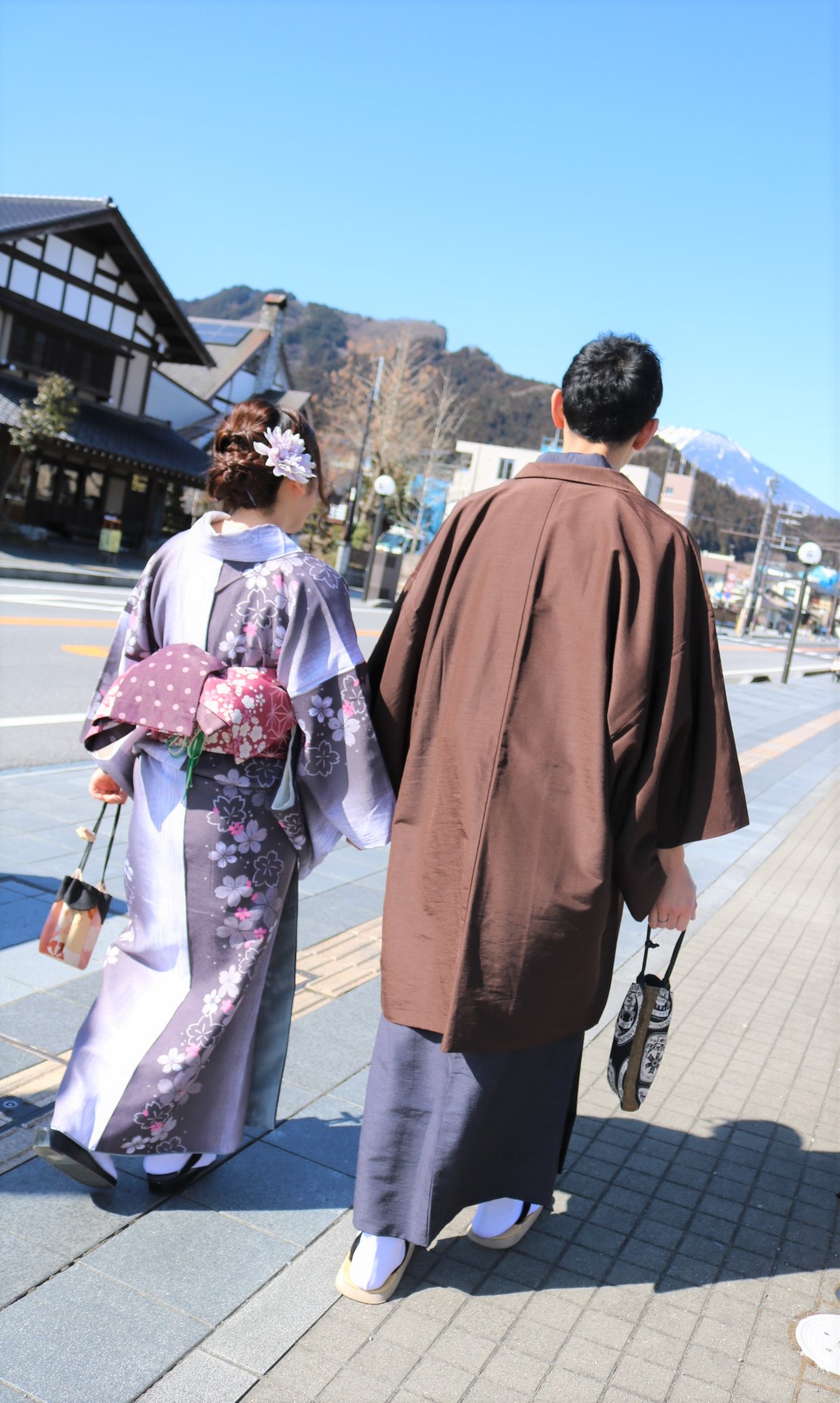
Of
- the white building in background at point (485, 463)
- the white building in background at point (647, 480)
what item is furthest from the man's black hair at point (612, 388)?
the white building in background at point (485, 463)

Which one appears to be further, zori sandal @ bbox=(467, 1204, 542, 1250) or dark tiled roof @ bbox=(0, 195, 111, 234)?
dark tiled roof @ bbox=(0, 195, 111, 234)

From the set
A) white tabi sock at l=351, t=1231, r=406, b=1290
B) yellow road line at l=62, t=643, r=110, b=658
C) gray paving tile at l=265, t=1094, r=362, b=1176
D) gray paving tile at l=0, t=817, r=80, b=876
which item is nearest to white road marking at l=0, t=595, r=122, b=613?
yellow road line at l=62, t=643, r=110, b=658

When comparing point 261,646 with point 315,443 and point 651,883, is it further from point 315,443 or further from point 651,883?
point 651,883

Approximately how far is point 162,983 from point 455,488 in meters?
57.6

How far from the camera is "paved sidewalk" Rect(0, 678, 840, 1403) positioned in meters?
2.16

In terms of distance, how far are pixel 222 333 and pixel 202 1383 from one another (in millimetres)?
39699

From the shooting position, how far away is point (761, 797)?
10055 mm

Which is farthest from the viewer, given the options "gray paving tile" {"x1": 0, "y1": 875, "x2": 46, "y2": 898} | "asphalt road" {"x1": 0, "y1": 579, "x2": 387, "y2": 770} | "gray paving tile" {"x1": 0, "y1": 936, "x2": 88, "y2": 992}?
"asphalt road" {"x1": 0, "y1": 579, "x2": 387, "y2": 770}

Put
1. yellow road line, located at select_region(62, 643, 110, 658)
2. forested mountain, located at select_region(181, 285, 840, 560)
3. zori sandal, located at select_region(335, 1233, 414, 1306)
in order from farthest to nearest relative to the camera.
→ 1. forested mountain, located at select_region(181, 285, 840, 560)
2. yellow road line, located at select_region(62, 643, 110, 658)
3. zori sandal, located at select_region(335, 1233, 414, 1306)

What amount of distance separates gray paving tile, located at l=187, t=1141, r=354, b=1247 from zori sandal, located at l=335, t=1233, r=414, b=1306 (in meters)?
0.15

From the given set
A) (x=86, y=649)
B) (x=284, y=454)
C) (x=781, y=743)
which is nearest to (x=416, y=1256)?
(x=284, y=454)

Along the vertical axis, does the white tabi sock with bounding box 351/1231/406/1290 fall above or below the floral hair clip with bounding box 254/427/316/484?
below

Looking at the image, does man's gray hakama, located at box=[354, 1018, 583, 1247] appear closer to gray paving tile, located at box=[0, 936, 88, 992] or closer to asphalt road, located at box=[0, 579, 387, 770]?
gray paving tile, located at box=[0, 936, 88, 992]

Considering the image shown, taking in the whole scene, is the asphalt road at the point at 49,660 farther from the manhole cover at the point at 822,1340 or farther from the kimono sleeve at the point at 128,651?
the manhole cover at the point at 822,1340
